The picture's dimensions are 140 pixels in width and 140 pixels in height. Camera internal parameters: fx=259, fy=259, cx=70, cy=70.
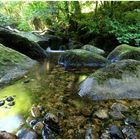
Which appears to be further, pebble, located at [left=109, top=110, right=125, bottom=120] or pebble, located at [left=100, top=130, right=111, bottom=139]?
pebble, located at [left=109, top=110, right=125, bottom=120]

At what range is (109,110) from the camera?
3.46m

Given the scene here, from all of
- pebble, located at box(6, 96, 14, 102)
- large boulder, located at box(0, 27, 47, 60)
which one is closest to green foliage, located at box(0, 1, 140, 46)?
large boulder, located at box(0, 27, 47, 60)

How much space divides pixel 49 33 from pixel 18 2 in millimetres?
3868

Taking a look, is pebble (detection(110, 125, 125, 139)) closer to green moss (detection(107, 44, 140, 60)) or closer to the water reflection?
the water reflection

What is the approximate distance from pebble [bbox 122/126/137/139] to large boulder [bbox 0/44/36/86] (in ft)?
8.50

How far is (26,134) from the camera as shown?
278 centimetres

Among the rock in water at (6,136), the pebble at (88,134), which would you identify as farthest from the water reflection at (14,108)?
the pebble at (88,134)

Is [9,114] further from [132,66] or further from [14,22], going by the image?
[14,22]

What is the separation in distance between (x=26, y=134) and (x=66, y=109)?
0.88 m

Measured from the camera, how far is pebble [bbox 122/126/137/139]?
2.75 metres

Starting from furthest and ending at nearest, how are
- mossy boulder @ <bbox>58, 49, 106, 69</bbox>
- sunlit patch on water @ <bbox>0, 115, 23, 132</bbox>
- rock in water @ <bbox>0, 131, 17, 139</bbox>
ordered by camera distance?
mossy boulder @ <bbox>58, 49, 106, 69</bbox>
sunlit patch on water @ <bbox>0, 115, 23, 132</bbox>
rock in water @ <bbox>0, 131, 17, 139</bbox>

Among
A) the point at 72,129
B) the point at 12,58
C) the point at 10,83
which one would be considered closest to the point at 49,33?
the point at 12,58

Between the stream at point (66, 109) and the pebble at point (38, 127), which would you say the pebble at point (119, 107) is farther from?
the pebble at point (38, 127)

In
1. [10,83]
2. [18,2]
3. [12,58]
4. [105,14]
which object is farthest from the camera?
[18,2]
